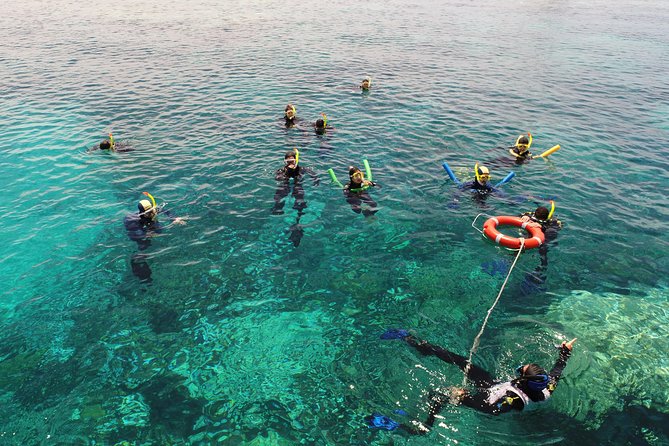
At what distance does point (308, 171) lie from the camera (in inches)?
672

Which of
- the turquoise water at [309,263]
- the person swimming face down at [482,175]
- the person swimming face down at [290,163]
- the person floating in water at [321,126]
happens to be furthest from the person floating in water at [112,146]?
the person swimming face down at [482,175]

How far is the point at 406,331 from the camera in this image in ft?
32.2

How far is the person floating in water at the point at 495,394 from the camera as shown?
25.0 feet

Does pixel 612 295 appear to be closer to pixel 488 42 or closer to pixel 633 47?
pixel 488 42

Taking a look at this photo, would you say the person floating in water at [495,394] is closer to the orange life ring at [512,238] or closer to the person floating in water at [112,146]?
the orange life ring at [512,238]

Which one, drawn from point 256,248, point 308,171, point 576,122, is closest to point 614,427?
point 256,248

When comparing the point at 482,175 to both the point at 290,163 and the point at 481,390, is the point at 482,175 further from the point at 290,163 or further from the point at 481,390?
the point at 481,390

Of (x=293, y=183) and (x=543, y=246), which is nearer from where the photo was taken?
(x=543, y=246)

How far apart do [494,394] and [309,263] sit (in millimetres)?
6286

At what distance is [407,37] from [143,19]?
3377cm

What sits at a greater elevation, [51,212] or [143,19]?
[143,19]

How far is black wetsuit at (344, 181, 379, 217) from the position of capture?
14820 millimetres

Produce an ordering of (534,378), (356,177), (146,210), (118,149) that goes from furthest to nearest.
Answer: (118,149), (356,177), (146,210), (534,378)

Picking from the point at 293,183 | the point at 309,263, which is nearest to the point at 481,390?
the point at 309,263
